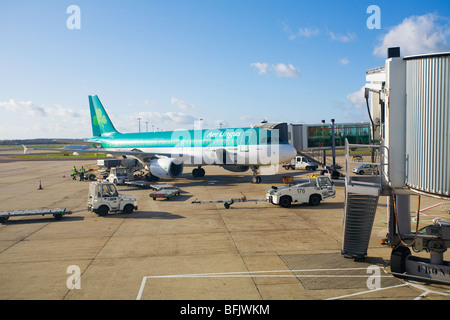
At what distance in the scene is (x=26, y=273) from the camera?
38.9 feet

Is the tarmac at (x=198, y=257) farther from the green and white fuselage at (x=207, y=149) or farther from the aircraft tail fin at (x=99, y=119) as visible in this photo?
the aircraft tail fin at (x=99, y=119)

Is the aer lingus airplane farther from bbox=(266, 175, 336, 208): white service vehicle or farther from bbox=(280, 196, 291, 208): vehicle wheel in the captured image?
bbox=(280, 196, 291, 208): vehicle wheel

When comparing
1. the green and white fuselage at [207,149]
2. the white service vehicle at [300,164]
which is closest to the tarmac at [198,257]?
the green and white fuselage at [207,149]

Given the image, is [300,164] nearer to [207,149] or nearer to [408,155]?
[207,149]

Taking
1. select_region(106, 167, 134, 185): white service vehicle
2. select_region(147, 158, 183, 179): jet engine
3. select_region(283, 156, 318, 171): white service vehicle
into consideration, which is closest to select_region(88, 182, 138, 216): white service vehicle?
select_region(147, 158, 183, 179): jet engine

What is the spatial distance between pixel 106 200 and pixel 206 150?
1580 cm

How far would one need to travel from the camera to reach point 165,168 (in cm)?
3272

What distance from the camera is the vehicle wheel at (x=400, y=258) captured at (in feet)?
36.6

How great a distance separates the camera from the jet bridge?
870 cm

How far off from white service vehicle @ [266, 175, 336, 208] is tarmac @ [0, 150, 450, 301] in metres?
0.68

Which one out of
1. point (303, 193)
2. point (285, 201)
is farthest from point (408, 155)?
point (303, 193)
